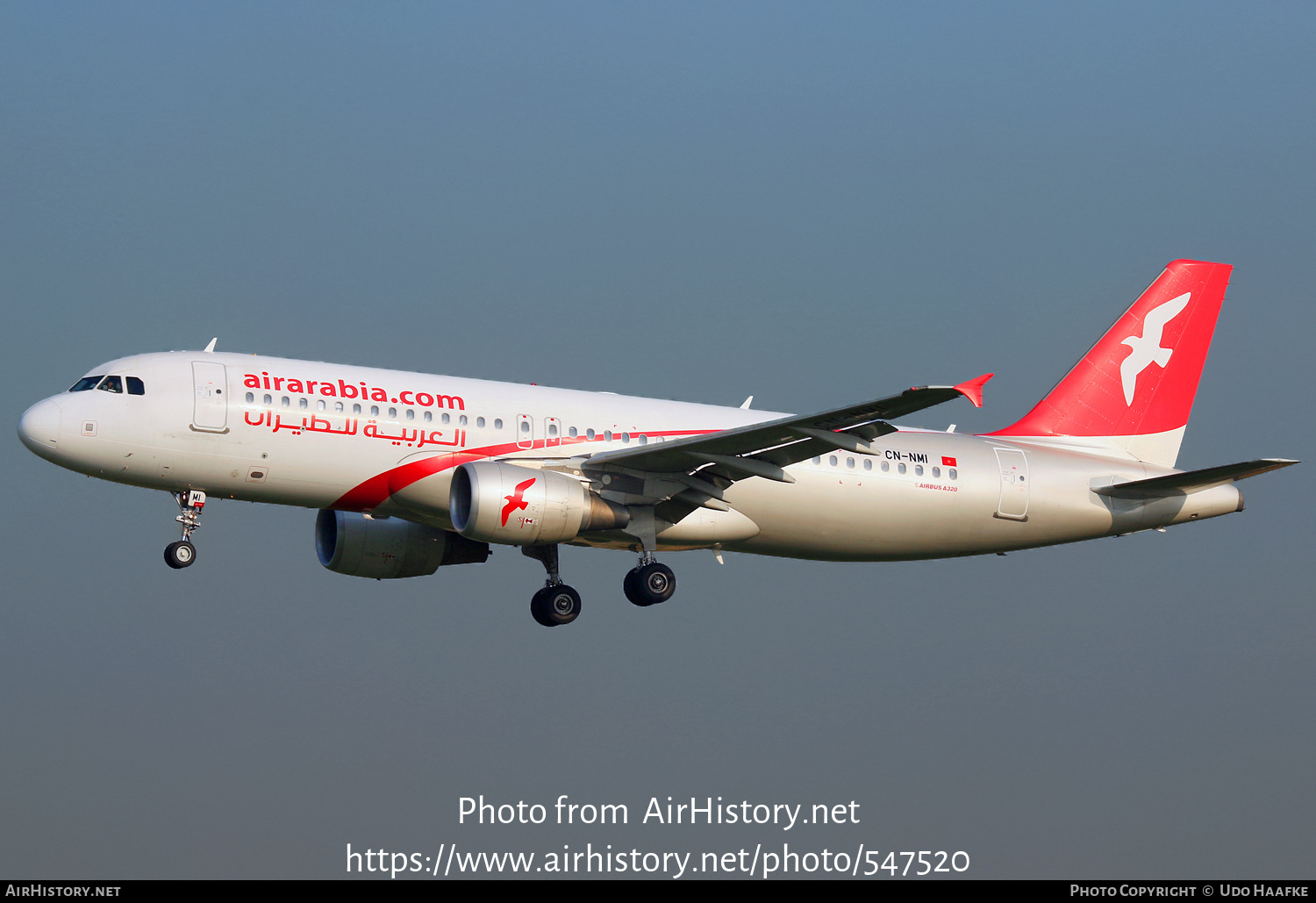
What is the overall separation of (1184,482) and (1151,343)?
529 cm

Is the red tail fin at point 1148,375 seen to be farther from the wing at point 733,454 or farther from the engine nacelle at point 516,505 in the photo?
the engine nacelle at point 516,505

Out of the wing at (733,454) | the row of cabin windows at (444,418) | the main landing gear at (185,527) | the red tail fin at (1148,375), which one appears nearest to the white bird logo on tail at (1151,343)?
the red tail fin at (1148,375)

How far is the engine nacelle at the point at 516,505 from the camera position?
106 ft

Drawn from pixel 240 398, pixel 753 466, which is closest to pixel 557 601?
pixel 753 466

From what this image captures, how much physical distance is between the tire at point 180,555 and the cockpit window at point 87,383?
137 inches

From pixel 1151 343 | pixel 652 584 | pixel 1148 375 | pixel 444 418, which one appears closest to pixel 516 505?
pixel 444 418

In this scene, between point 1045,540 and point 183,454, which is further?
point 1045,540

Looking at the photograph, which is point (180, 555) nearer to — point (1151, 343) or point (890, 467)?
point (890, 467)

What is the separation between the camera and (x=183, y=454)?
32156mm

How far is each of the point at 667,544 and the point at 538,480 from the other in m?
3.95

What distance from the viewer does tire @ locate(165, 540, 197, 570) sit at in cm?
3306

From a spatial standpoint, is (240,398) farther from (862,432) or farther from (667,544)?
(862,432)

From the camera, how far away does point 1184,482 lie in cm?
3712

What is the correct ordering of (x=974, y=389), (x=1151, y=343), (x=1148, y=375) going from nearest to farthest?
1. (x=974, y=389)
2. (x=1148, y=375)
3. (x=1151, y=343)
